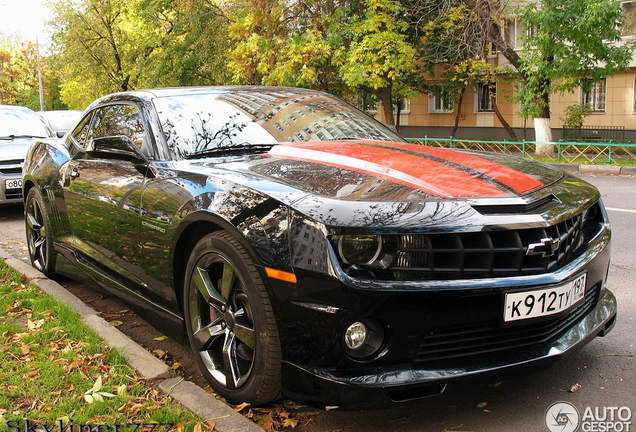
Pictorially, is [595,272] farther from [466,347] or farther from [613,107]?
[613,107]

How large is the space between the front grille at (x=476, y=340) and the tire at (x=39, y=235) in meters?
3.58

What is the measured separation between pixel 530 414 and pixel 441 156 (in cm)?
140

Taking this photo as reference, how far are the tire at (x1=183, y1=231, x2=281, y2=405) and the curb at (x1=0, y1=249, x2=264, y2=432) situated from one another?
0.10 metres

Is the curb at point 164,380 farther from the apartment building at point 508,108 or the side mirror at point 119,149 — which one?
the apartment building at point 508,108

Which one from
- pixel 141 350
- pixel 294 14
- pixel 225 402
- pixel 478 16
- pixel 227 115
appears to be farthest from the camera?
pixel 294 14

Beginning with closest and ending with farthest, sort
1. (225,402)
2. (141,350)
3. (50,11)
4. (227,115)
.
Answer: (225,402) → (141,350) → (227,115) → (50,11)

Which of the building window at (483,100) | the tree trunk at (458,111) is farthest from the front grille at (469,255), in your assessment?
the building window at (483,100)

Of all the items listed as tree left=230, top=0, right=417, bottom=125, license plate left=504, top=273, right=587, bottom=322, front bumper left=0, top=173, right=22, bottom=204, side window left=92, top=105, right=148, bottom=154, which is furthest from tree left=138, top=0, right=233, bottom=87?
license plate left=504, top=273, right=587, bottom=322

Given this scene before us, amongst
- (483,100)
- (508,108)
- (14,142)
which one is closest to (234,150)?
(14,142)

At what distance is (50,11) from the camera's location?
123 ft

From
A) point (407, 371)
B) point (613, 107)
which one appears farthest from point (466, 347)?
point (613, 107)

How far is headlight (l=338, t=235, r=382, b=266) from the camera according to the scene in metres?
2.37

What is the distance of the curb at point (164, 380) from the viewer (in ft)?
8.46

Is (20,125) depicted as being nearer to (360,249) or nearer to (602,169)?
(360,249)
